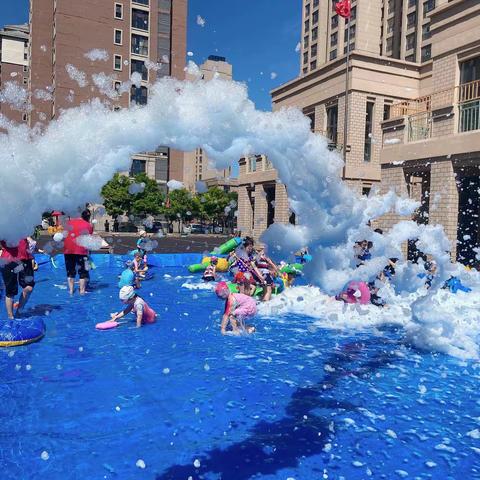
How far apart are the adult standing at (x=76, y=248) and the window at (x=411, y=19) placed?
5243cm

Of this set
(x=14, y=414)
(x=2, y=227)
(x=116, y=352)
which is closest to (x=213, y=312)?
(x=116, y=352)

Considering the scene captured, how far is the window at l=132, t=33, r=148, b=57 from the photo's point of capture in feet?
189

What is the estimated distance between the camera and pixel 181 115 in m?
5.59

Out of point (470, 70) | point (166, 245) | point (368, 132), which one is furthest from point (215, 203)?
point (470, 70)

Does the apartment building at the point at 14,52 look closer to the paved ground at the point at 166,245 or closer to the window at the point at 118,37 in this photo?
the window at the point at 118,37

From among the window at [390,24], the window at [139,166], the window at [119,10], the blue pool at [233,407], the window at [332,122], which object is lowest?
the blue pool at [233,407]

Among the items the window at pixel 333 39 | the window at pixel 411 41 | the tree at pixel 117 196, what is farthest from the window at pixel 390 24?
the tree at pixel 117 196

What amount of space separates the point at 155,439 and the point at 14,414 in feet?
5.58

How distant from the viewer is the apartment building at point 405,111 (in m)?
15.0

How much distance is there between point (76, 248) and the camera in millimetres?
12008

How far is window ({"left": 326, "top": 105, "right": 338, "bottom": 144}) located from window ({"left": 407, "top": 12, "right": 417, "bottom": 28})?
A: 1449 inches

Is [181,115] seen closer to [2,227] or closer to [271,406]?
[2,227]

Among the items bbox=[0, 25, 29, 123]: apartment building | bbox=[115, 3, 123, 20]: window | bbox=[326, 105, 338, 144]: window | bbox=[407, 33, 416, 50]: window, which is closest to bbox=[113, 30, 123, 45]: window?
bbox=[115, 3, 123, 20]: window

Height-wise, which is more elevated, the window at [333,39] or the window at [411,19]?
the window at [333,39]
